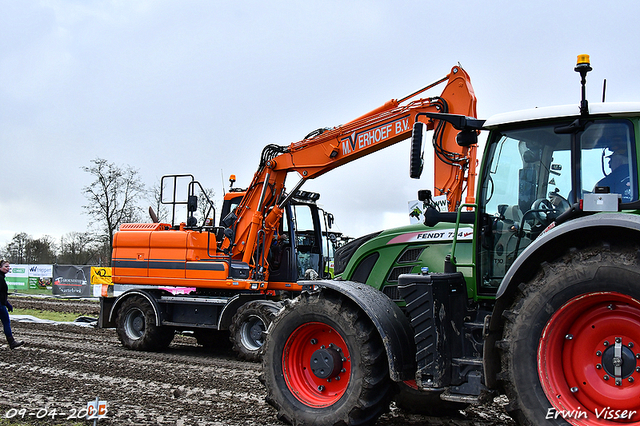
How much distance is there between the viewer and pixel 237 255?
476 inches

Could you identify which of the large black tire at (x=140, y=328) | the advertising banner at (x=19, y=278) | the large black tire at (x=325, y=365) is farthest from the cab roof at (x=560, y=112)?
the advertising banner at (x=19, y=278)

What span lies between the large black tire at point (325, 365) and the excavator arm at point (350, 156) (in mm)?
3581

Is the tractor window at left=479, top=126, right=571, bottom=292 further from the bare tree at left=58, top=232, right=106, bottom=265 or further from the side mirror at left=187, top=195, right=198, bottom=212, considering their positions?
the bare tree at left=58, top=232, right=106, bottom=265

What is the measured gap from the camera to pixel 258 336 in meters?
10.7

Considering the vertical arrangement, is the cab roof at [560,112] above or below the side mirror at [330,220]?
above

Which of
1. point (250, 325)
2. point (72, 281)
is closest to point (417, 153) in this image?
point (250, 325)

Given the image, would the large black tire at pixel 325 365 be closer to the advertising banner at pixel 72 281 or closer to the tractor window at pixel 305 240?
the tractor window at pixel 305 240

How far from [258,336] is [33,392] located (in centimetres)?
418

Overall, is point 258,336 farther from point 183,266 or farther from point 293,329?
point 293,329

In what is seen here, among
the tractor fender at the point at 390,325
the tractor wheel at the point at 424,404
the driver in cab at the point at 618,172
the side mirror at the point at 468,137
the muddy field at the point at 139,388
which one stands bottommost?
the muddy field at the point at 139,388

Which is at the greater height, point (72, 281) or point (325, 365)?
point (325, 365)

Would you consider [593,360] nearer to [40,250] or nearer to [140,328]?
[140,328]

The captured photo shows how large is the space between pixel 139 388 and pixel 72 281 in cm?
2242

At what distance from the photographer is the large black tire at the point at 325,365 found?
16.3 feet
